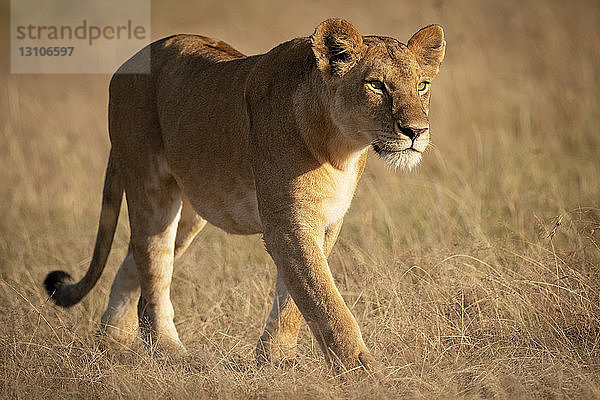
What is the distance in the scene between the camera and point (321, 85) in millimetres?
3824

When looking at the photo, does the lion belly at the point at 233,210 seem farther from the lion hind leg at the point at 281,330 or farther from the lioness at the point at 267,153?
the lion hind leg at the point at 281,330

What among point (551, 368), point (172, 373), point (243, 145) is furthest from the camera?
point (243, 145)

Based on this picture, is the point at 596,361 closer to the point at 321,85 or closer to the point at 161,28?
the point at 321,85

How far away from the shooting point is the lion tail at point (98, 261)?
501cm

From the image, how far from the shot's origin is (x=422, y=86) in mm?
3723

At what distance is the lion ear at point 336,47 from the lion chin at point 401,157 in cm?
39

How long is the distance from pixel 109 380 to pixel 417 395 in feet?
4.37

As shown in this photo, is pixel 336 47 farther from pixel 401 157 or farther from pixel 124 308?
pixel 124 308

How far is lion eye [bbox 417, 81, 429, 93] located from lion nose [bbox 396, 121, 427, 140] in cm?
24

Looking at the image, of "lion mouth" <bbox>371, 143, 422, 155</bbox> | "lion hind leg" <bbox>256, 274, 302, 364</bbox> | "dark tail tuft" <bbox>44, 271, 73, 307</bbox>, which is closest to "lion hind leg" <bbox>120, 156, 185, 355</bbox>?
"dark tail tuft" <bbox>44, 271, 73, 307</bbox>

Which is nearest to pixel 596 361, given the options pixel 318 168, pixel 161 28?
pixel 318 168

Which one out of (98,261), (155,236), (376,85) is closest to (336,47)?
(376,85)

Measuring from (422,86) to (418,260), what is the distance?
1.59 m

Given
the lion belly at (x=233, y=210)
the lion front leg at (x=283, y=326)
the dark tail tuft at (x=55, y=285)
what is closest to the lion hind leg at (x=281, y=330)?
the lion front leg at (x=283, y=326)
